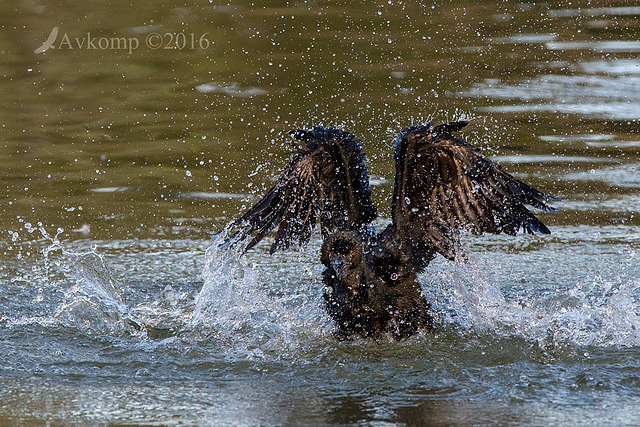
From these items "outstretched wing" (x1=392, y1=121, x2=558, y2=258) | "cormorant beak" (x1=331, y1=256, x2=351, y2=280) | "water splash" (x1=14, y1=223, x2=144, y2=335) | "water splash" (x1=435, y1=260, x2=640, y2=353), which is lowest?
"water splash" (x1=435, y1=260, x2=640, y2=353)

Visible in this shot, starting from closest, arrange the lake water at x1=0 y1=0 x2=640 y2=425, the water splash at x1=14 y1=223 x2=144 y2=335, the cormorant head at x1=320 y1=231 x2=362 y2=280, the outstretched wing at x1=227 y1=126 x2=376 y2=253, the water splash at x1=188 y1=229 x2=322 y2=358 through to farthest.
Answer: the lake water at x1=0 y1=0 x2=640 y2=425, the cormorant head at x1=320 y1=231 x2=362 y2=280, the outstretched wing at x1=227 y1=126 x2=376 y2=253, the water splash at x1=188 y1=229 x2=322 y2=358, the water splash at x1=14 y1=223 x2=144 y2=335

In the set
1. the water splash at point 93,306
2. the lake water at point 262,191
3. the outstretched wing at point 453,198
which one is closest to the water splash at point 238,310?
the lake water at point 262,191

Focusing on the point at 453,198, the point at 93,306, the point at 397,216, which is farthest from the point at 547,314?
the point at 93,306

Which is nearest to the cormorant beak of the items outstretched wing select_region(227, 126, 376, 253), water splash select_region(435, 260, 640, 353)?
outstretched wing select_region(227, 126, 376, 253)

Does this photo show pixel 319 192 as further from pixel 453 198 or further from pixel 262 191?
pixel 262 191

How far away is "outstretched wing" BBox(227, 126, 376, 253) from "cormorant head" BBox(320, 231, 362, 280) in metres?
0.25

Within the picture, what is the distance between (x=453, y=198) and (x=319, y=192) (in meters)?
0.75

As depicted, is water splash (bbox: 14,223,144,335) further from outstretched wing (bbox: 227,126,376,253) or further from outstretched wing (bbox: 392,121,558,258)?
outstretched wing (bbox: 392,121,558,258)

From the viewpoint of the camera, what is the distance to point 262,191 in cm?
795

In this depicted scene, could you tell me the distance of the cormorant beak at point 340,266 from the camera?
5.03 m

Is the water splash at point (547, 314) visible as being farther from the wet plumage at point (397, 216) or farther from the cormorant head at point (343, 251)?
the cormorant head at point (343, 251)

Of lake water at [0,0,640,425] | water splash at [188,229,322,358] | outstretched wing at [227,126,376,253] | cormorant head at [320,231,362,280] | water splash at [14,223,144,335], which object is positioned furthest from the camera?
water splash at [14,223,144,335]

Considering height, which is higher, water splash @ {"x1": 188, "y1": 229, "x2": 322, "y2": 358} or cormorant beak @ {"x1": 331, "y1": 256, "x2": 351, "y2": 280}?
cormorant beak @ {"x1": 331, "y1": 256, "x2": 351, "y2": 280}

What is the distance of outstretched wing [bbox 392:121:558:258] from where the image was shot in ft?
16.7
